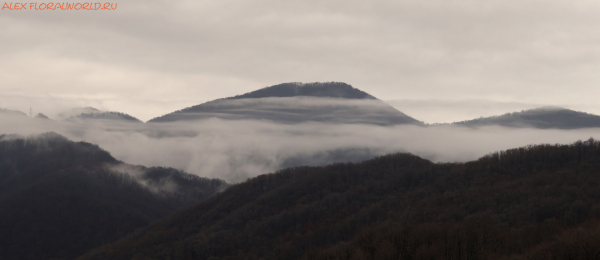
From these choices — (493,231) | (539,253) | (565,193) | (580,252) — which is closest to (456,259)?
(539,253)

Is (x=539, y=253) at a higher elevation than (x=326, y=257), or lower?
higher

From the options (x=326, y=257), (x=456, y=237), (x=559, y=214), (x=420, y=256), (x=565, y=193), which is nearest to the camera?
(x=420, y=256)

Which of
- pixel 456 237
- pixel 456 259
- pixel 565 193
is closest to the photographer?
pixel 456 259

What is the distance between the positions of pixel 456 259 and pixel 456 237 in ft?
73.7

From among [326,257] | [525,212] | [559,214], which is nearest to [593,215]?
[559,214]

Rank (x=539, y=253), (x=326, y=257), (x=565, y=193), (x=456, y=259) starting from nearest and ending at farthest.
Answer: (x=539, y=253) → (x=456, y=259) → (x=326, y=257) → (x=565, y=193)

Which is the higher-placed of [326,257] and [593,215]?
[593,215]

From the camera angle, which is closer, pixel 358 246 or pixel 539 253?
pixel 539 253

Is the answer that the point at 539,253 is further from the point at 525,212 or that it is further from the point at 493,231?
the point at 525,212

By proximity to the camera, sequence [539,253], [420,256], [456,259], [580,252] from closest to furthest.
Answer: [580,252]
[539,253]
[456,259]
[420,256]

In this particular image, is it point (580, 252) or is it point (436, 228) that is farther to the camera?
point (436, 228)

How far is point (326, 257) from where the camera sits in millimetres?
167875

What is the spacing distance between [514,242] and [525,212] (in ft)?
170

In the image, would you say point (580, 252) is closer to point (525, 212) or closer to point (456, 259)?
point (456, 259)
